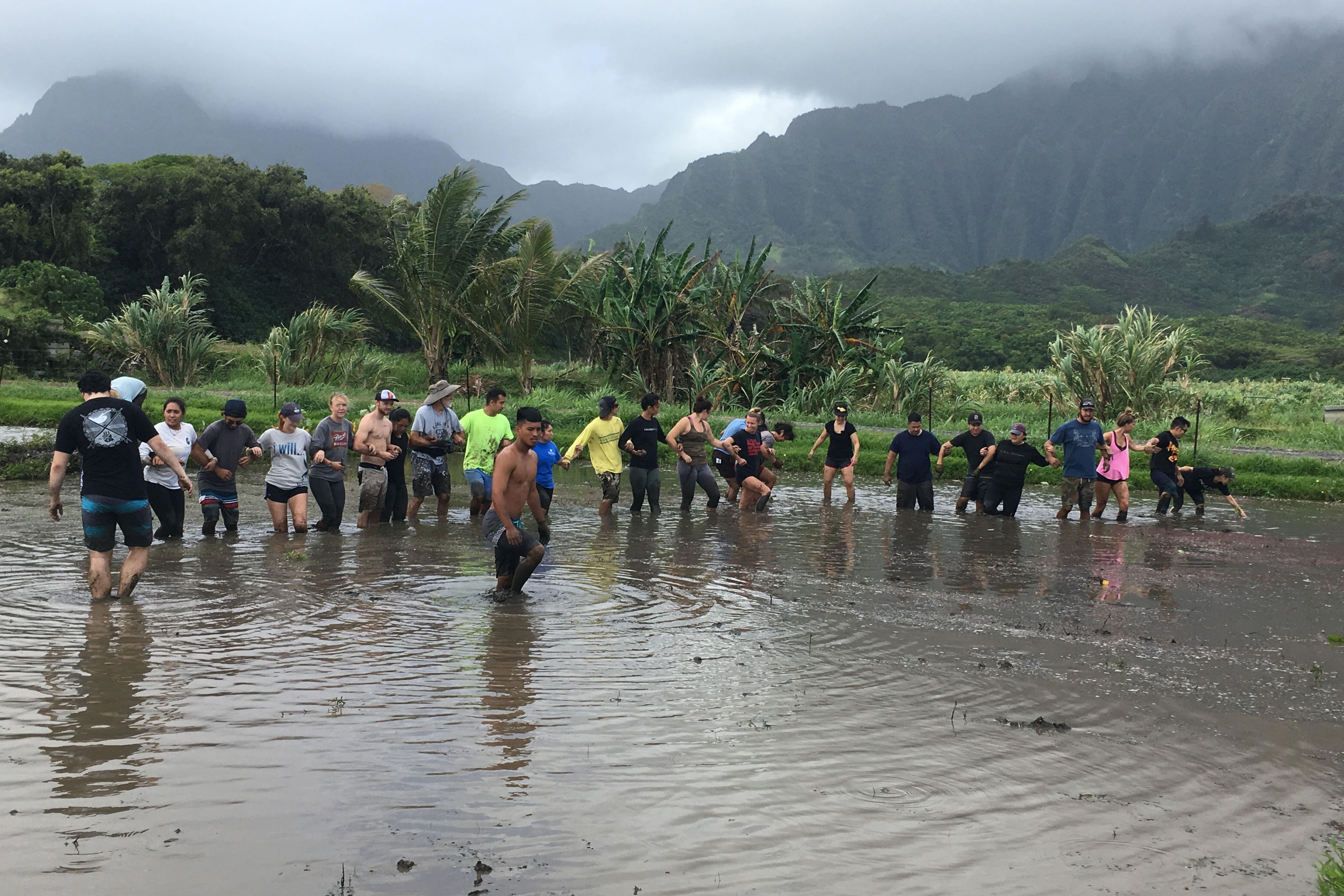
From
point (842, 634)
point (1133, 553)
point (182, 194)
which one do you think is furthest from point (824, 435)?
point (182, 194)

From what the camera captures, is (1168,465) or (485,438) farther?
(1168,465)

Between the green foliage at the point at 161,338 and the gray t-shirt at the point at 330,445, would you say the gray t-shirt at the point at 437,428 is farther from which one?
the green foliage at the point at 161,338

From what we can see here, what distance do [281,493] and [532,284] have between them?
17.1m

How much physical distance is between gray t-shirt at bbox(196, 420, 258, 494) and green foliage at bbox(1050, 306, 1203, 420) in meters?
19.3

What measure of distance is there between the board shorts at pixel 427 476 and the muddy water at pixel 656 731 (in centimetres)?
281

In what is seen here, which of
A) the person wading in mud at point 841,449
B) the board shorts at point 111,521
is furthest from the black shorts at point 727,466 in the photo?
the board shorts at point 111,521

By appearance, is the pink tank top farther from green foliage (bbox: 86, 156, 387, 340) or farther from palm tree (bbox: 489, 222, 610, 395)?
green foliage (bbox: 86, 156, 387, 340)

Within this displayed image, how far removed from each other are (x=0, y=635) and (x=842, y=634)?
552 centimetres

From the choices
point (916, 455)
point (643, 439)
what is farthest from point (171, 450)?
point (916, 455)

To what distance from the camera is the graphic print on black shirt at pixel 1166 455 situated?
1553 centimetres

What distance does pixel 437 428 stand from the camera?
12805 mm

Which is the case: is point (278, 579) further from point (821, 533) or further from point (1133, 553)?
point (1133, 553)

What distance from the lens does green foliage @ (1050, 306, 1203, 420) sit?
25.3 metres

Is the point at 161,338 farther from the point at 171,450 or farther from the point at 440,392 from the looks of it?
the point at 171,450
